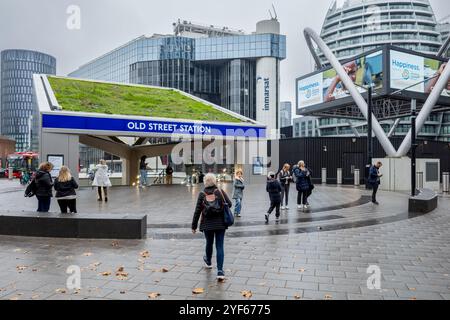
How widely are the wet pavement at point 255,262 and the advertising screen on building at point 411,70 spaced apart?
19.8 metres

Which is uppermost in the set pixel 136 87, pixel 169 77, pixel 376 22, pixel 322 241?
pixel 376 22

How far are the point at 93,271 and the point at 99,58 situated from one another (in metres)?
104

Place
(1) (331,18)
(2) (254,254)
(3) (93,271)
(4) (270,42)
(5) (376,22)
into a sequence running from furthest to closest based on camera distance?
(1) (331,18) → (5) (376,22) → (4) (270,42) → (2) (254,254) → (3) (93,271)

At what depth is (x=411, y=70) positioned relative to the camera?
1152 inches

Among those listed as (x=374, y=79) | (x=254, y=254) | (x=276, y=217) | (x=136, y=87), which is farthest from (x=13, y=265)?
(x=374, y=79)

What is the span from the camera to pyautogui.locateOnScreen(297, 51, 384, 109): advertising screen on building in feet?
95.0

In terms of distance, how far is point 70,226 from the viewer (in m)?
8.74

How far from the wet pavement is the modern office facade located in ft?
409

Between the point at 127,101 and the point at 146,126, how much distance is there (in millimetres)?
3979

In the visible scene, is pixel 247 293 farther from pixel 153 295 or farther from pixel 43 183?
pixel 43 183

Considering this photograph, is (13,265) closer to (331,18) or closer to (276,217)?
(276,217)

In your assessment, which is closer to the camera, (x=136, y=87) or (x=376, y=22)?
(x=136, y=87)

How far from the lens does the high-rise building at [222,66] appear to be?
78.4 metres

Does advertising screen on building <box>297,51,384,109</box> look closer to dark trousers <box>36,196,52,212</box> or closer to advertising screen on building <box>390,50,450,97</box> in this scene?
advertising screen on building <box>390,50,450,97</box>
